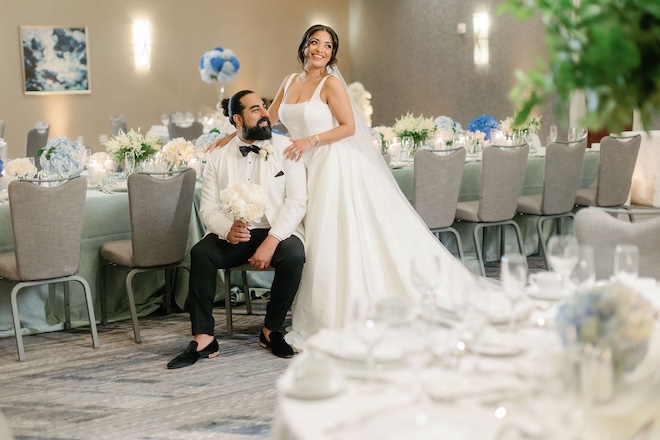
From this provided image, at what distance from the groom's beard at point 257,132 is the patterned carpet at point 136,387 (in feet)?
3.77

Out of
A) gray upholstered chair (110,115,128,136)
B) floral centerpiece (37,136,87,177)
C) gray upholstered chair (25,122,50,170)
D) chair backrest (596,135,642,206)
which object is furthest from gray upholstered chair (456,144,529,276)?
gray upholstered chair (110,115,128,136)

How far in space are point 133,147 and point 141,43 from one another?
6.32 metres

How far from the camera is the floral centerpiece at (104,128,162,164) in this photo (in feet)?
18.9

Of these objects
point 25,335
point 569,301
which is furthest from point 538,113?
point 569,301

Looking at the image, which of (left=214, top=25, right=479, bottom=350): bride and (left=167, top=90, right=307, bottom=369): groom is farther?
(left=214, top=25, right=479, bottom=350): bride

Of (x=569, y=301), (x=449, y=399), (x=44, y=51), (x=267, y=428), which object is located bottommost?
(x=267, y=428)

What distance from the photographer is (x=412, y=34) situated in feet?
40.4

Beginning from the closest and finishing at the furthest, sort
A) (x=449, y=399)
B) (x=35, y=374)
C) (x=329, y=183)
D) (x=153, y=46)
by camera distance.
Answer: (x=449, y=399), (x=35, y=374), (x=329, y=183), (x=153, y=46)

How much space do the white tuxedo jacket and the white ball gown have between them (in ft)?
0.41

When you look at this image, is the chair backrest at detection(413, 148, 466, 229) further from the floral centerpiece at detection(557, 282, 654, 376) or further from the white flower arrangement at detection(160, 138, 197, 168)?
the floral centerpiece at detection(557, 282, 654, 376)

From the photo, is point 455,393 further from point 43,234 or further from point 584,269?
point 43,234

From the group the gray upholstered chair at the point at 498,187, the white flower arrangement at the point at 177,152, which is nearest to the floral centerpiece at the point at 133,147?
the white flower arrangement at the point at 177,152

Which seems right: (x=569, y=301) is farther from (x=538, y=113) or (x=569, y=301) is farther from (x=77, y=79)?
(x=77, y=79)

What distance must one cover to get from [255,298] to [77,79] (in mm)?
6345
